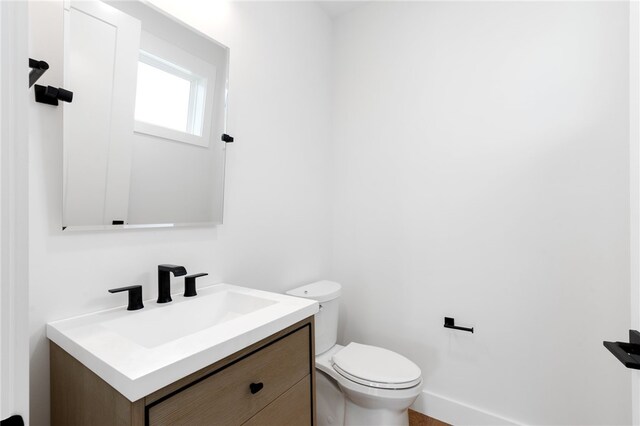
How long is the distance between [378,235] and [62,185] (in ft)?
5.20

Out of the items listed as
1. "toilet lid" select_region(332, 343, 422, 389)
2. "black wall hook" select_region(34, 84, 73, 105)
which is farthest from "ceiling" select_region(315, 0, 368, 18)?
"toilet lid" select_region(332, 343, 422, 389)

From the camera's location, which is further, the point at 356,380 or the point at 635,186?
the point at 356,380

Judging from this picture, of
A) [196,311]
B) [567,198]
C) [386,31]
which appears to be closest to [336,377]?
[196,311]

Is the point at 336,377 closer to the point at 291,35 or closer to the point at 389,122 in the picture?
the point at 389,122

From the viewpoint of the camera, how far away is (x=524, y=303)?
1.50 metres

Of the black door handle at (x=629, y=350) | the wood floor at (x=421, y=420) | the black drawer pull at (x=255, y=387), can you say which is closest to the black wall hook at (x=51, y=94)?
the black drawer pull at (x=255, y=387)

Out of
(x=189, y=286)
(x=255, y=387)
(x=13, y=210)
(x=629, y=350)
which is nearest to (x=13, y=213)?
(x=13, y=210)

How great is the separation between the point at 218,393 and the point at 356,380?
0.79m

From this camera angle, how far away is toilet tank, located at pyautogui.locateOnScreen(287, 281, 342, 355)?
1.61 metres

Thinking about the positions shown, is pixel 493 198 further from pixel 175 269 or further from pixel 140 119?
pixel 140 119

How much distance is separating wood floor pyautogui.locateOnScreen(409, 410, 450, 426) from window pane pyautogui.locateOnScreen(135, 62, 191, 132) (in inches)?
76.3

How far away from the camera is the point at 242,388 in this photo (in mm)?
819

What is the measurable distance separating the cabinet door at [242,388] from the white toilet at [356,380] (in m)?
0.35

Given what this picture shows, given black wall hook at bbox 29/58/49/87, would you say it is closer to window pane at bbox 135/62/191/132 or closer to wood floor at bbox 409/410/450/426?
window pane at bbox 135/62/191/132
